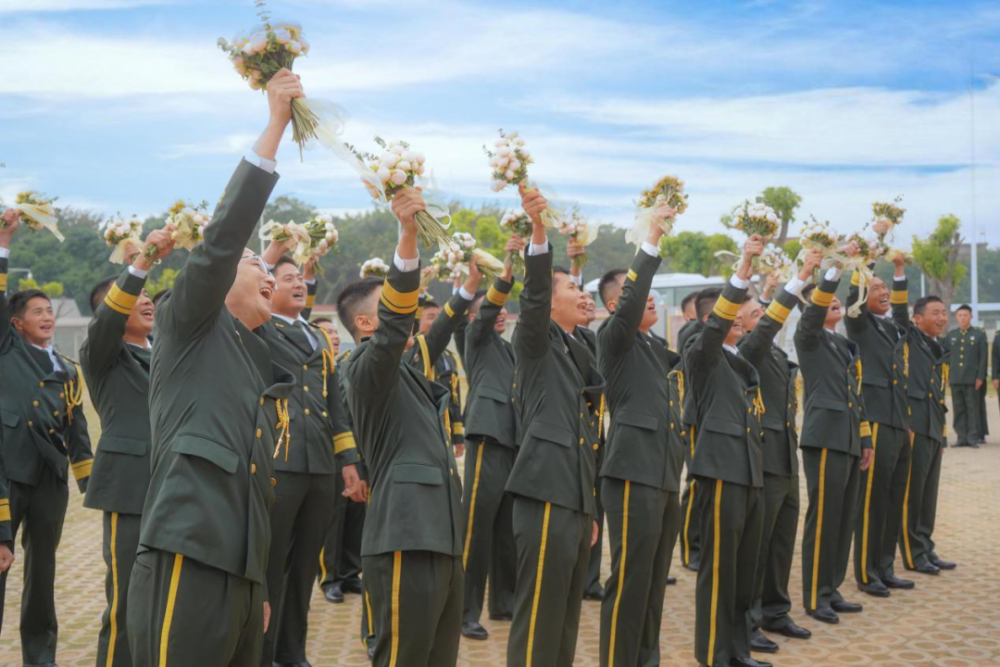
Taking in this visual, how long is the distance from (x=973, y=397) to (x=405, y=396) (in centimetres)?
1538

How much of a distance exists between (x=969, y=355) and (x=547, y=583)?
14.3 meters

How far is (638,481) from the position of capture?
17.5 ft

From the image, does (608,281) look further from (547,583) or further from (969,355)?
(969,355)

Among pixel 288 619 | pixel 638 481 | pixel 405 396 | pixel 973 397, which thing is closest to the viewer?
pixel 405 396

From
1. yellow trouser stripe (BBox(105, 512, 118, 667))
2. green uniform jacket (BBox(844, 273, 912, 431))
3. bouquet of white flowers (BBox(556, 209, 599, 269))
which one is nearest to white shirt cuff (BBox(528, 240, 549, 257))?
bouquet of white flowers (BBox(556, 209, 599, 269))

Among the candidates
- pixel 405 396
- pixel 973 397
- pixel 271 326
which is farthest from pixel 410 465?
pixel 973 397

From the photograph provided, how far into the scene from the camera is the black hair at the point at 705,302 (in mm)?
7207

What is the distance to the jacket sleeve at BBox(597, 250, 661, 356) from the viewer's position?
17.3 ft

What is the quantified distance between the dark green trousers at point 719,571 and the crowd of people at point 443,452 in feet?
0.05

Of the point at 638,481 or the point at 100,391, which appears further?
the point at 638,481

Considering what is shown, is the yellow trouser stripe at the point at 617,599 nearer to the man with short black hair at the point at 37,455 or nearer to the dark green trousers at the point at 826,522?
the dark green trousers at the point at 826,522

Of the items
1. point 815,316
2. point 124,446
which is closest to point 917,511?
point 815,316

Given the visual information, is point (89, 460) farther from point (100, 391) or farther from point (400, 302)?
point (400, 302)

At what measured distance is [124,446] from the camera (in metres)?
5.01
